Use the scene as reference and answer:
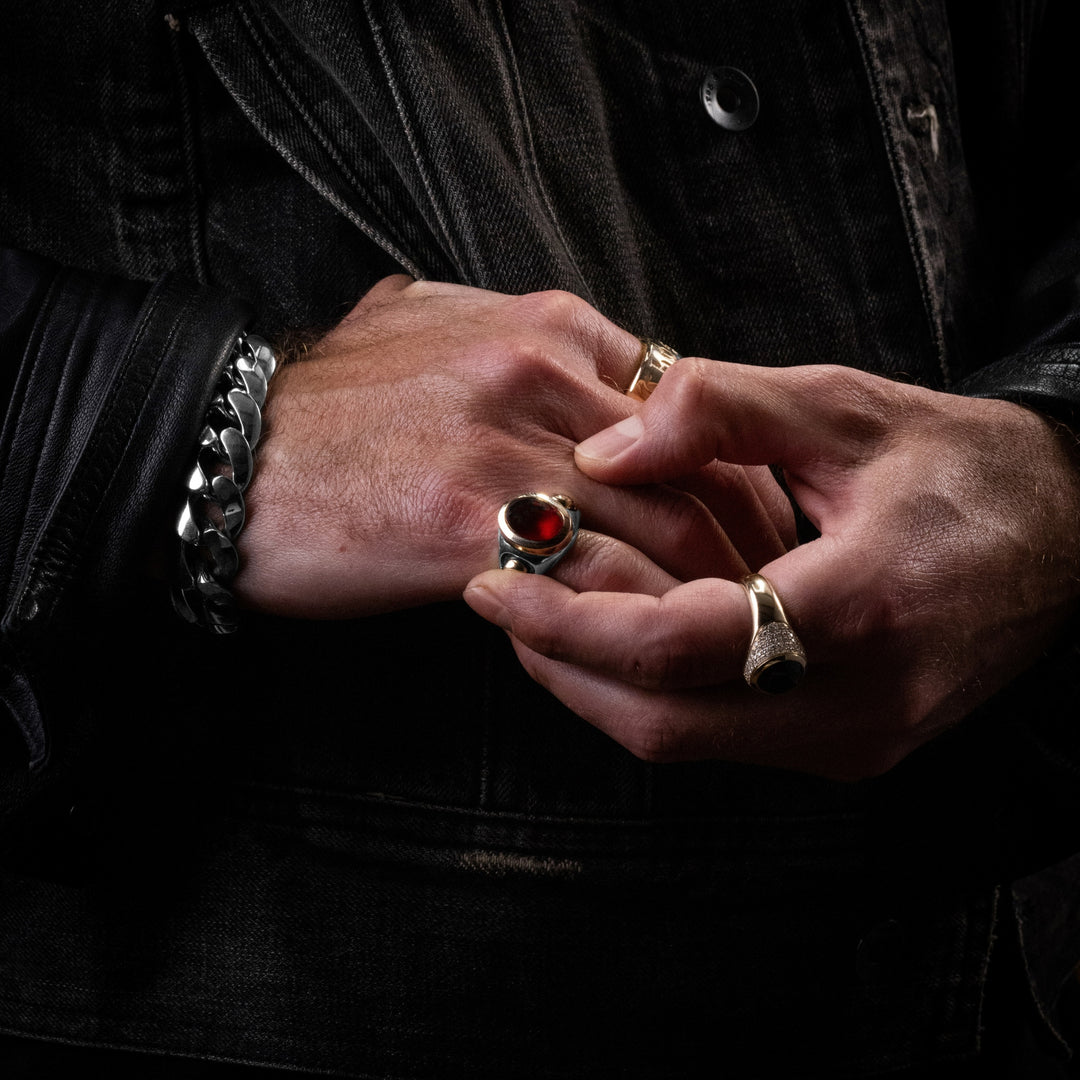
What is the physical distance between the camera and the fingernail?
26.1 inches

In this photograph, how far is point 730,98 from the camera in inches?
38.4

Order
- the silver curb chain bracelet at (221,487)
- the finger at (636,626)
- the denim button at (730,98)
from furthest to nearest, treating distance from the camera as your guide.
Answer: the denim button at (730,98), the silver curb chain bracelet at (221,487), the finger at (636,626)

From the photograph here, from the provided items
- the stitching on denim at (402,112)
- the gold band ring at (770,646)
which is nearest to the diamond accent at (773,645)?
the gold band ring at (770,646)

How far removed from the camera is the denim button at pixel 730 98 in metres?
0.97

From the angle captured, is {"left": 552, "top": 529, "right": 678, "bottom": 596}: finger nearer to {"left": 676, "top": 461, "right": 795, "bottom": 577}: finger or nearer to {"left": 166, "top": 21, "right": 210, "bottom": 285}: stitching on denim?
{"left": 676, "top": 461, "right": 795, "bottom": 577}: finger

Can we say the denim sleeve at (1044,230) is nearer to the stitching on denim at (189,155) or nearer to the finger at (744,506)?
the finger at (744,506)

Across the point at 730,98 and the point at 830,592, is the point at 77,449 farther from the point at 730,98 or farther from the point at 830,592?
the point at 730,98

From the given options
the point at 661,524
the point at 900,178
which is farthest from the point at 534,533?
the point at 900,178

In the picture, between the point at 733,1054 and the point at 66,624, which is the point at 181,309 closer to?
the point at 66,624

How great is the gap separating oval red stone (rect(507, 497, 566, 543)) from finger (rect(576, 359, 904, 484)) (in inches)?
2.3

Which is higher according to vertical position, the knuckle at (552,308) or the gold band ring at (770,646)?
the knuckle at (552,308)

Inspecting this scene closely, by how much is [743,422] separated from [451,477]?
0.74 ft

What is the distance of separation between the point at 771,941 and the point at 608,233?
78 cm

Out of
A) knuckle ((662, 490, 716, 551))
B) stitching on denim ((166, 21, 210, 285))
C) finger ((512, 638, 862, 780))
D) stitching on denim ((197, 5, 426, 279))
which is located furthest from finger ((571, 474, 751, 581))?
stitching on denim ((166, 21, 210, 285))
